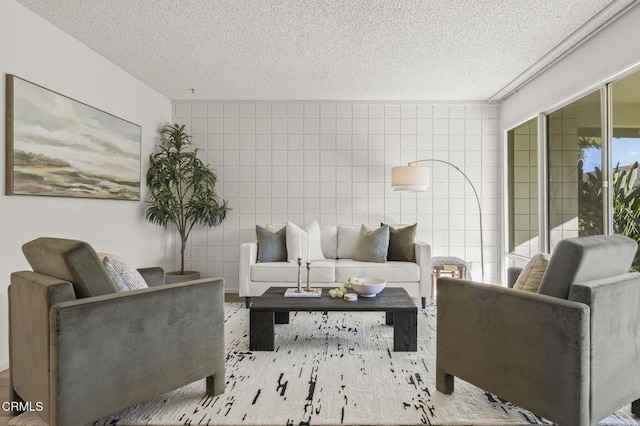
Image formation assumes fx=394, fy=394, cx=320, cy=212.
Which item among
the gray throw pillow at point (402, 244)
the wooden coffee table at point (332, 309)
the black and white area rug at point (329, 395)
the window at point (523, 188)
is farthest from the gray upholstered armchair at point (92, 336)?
the window at point (523, 188)

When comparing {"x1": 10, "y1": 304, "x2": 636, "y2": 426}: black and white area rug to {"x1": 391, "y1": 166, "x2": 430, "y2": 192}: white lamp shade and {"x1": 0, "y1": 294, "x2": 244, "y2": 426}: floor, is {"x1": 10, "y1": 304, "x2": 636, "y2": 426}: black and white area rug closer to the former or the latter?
{"x1": 0, "y1": 294, "x2": 244, "y2": 426}: floor

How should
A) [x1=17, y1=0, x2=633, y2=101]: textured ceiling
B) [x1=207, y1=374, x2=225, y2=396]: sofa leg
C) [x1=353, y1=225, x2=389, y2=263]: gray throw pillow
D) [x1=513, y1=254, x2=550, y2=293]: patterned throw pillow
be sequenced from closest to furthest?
[x1=513, y1=254, x2=550, y2=293]: patterned throw pillow < [x1=207, y1=374, x2=225, y2=396]: sofa leg < [x1=17, y1=0, x2=633, y2=101]: textured ceiling < [x1=353, y1=225, x2=389, y2=263]: gray throw pillow

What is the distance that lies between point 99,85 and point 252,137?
76.1 inches

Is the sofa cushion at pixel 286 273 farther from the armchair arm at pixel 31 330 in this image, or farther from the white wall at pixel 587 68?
the white wall at pixel 587 68

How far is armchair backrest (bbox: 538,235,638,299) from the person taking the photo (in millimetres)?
1718

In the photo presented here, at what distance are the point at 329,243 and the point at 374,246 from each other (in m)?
0.70

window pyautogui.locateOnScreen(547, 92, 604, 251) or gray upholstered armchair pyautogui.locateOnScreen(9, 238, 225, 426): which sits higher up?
window pyautogui.locateOnScreen(547, 92, 604, 251)

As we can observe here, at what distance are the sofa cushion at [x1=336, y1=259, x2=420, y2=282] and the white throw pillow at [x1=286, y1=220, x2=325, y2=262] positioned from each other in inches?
18.9

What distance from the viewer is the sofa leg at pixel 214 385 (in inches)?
84.4

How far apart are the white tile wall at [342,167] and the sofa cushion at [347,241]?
315 mm

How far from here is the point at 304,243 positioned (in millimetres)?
4508

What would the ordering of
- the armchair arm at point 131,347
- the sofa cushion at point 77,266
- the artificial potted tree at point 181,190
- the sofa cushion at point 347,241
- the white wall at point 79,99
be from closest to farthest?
the armchair arm at point 131,347 → the sofa cushion at point 77,266 → the white wall at point 79,99 → the artificial potted tree at point 181,190 → the sofa cushion at point 347,241

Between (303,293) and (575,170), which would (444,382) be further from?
(575,170)

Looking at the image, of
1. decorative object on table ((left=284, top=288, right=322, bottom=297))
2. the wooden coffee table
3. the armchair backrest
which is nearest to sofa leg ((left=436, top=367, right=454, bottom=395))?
the wooden coffee table
